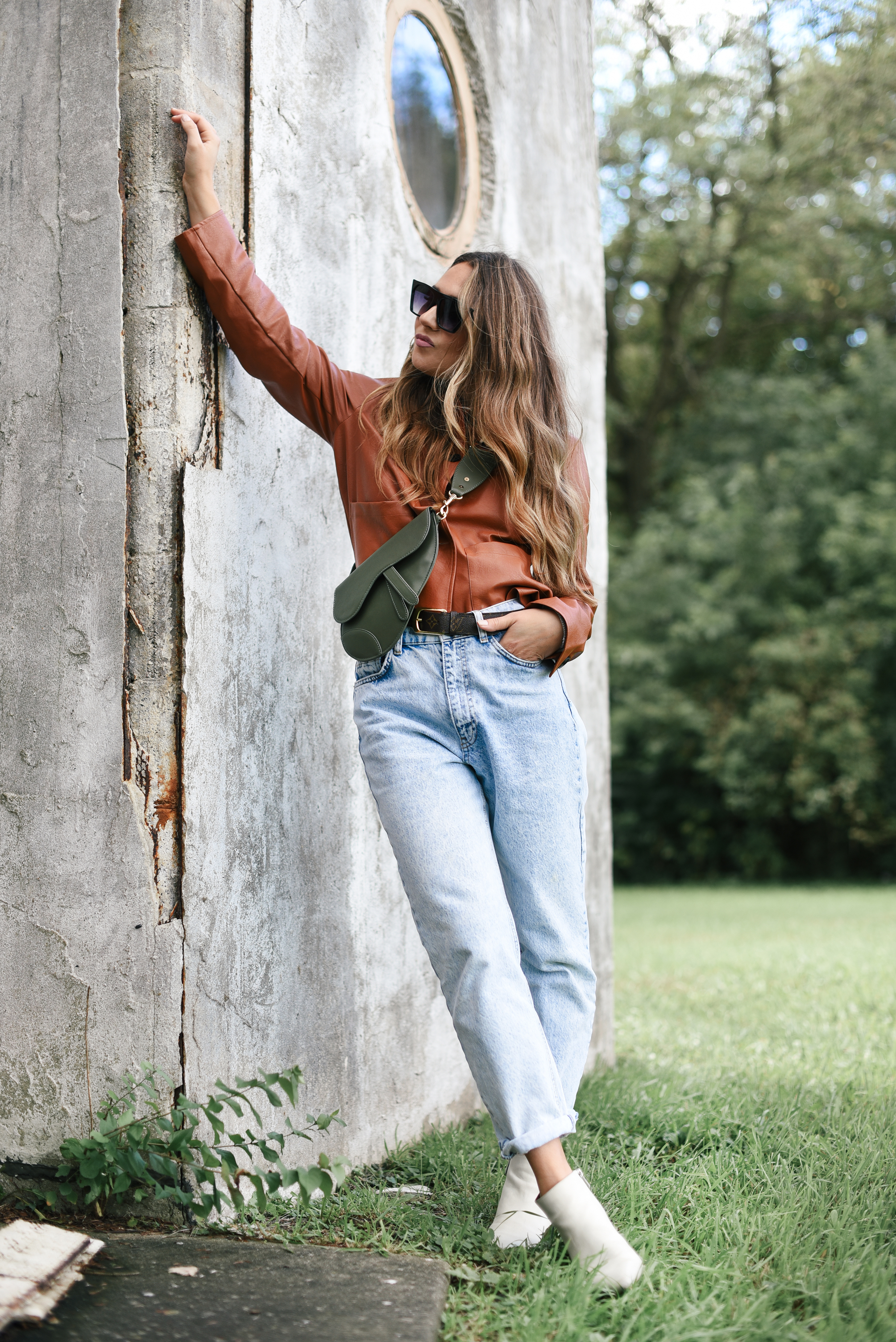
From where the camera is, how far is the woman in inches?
89.0

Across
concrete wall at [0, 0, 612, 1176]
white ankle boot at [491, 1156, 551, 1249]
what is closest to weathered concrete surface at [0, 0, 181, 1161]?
concrete wall at [0, 0, 612, 1176]

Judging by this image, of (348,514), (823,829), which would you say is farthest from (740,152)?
(348,514)

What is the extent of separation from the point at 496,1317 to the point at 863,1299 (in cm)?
66

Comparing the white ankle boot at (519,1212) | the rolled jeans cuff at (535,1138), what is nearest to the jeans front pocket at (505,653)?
the rolled jeans cuff at (535,1138)

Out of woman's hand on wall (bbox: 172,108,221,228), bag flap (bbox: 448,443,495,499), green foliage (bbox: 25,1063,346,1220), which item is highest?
woman's hand on wall (bbox: 172,108,221,228)

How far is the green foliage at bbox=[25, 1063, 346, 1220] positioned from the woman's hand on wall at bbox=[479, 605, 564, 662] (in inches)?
36.4

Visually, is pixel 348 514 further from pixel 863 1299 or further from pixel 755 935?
pixel 755 935

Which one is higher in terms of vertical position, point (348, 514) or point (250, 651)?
point (348, 514)

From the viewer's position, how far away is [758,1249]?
7.61ft

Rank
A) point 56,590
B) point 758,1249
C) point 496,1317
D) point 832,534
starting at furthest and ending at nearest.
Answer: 1. point 832,534
2. point 56,590
3. point 758,1249
4. point 496,1317

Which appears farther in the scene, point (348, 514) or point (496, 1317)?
point (348, 514)

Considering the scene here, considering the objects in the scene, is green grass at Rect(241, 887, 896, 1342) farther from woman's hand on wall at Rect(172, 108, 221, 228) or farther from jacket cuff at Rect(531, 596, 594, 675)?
woman's hand on wall at Rect(172, 108, 221, 228)

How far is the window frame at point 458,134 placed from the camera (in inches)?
132

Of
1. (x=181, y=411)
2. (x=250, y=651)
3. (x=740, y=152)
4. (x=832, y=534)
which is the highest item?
A: (x=740, y=152)
